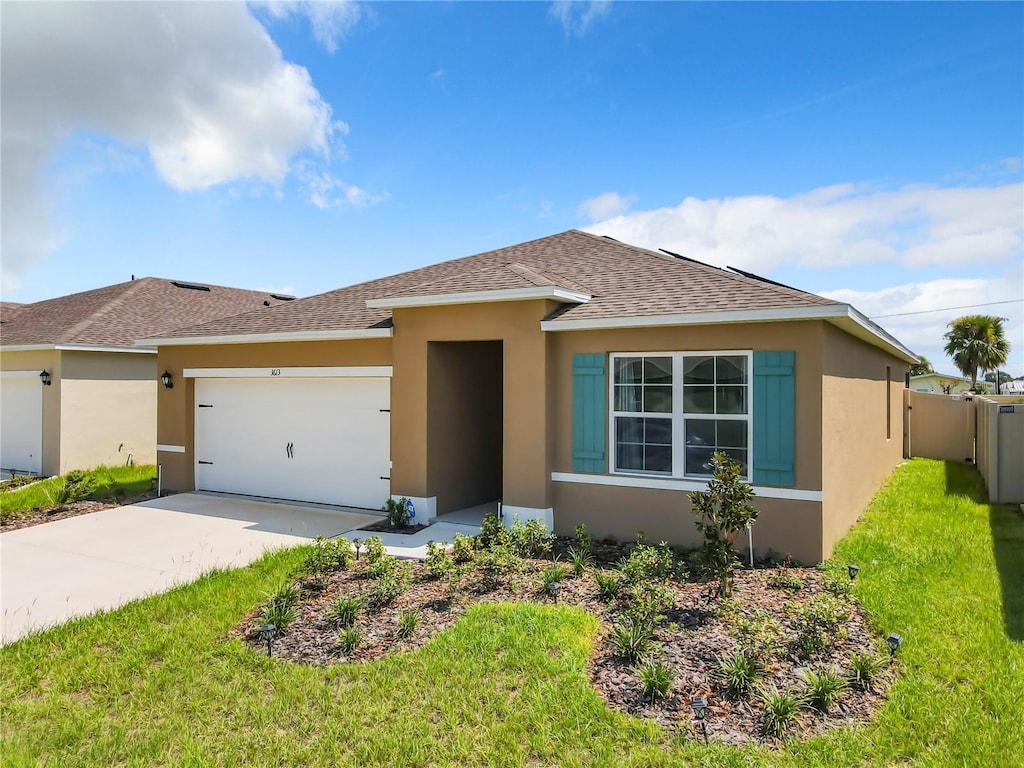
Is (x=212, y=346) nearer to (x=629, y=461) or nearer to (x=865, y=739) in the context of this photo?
(x=629, y=461)

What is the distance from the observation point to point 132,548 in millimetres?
8078

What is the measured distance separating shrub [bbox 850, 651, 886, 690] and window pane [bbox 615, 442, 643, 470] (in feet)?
12.6

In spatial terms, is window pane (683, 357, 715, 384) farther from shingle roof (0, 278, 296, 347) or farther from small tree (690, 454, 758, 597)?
shingle roof (0, 278, 296, 347)

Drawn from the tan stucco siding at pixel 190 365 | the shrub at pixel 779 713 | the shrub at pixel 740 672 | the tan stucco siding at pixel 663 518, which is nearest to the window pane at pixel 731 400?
the tan stucco siding at pixel 663 518

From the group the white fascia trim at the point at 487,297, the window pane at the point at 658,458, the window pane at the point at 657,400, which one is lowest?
the window pane at the point at 658,458

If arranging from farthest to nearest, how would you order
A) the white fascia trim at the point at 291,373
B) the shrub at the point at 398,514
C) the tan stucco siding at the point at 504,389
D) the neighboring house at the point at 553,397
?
the white fascia trim at the point at 291,373 < the shrub at the point at 398,514 < the tan stucco siding at the point at 504,389 < the neighboring house at the point at 553,397

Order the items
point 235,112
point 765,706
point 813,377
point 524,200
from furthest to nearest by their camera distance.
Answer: point 524,200, point 235,112, point 813,377, point 765,706

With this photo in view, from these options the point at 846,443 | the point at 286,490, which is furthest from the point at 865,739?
the point at 286,490

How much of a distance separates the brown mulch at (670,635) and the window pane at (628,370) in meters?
2.38

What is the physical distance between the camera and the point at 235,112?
10562 millimetres

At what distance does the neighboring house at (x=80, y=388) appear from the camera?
14367 mm

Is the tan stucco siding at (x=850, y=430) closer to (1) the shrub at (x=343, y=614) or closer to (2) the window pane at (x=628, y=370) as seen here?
(2) the window pane at (x=628, y=370)

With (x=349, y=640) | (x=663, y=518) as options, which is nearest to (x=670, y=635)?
(x=349, y=640)

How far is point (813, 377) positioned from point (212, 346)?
35.2 ft
